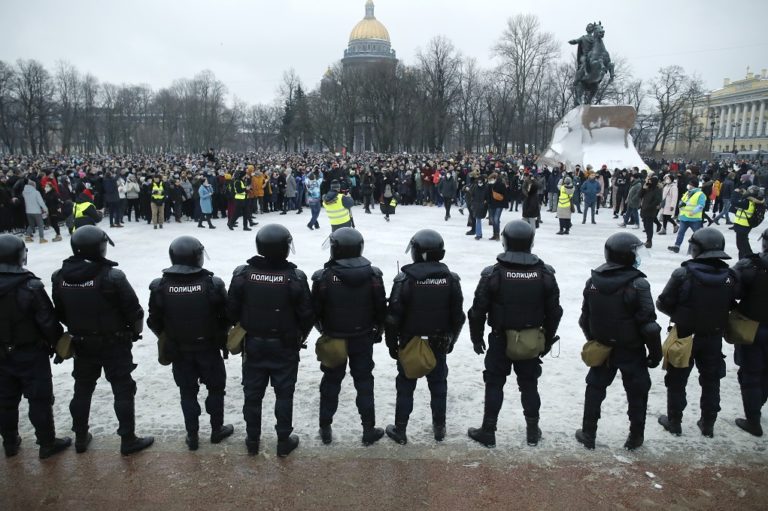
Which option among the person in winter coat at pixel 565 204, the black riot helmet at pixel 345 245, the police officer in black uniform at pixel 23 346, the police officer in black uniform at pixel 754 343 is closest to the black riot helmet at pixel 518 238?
the black riot helmet at pixel 345 245

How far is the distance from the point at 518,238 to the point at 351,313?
142 cm

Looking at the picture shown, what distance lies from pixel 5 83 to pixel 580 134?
60.3 metres

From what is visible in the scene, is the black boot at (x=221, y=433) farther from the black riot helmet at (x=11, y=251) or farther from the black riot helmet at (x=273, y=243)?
the black riot helmet at (x=11, y=251)

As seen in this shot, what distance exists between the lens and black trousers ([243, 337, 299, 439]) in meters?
4.16

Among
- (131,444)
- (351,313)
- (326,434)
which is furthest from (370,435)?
(131,444)

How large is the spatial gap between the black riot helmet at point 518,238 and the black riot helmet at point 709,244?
1.38 metres

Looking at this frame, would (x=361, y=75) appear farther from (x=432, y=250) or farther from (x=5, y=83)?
(x=432, y=250)

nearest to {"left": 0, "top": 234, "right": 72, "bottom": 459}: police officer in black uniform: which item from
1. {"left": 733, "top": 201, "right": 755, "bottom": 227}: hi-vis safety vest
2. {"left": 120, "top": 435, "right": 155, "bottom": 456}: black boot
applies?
{"left": 120, "top": 435, "right": 155, "bottom": 456}: black boot

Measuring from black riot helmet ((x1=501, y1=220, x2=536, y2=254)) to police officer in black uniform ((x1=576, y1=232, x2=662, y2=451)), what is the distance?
0.54 m

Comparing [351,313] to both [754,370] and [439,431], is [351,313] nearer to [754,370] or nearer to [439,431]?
[439,431]

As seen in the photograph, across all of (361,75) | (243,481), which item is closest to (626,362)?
(243,481)

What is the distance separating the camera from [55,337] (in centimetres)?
416

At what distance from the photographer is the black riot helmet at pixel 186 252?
4180mm

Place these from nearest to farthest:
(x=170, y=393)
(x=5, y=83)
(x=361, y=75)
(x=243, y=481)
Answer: (x=243, y=481), (x=170, y=393), (x=5, y=83), (x=361, y=75)
